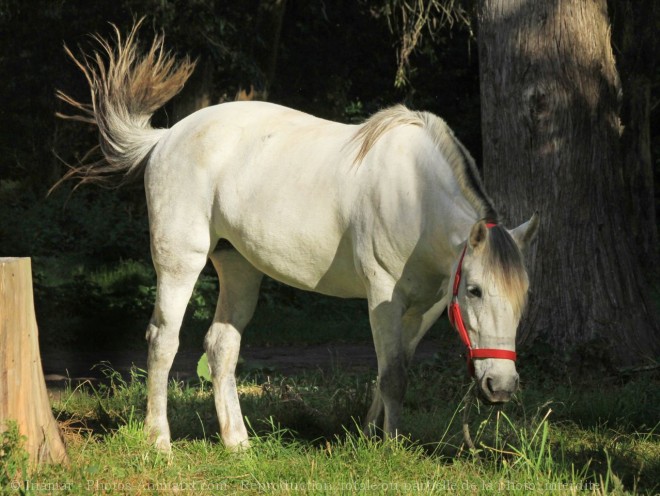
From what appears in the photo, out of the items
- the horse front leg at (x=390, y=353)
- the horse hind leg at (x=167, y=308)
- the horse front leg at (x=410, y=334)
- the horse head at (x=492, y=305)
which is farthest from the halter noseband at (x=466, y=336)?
the horse hind leg at (x=167, y=308)

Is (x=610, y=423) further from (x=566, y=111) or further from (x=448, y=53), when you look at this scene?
(x=448, y=53)

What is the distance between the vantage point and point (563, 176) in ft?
24.1

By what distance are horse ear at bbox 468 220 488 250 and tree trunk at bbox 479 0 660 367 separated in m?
2.88

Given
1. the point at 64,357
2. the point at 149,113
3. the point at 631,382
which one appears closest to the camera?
the point at 149,113

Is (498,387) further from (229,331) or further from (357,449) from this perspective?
(229,331)

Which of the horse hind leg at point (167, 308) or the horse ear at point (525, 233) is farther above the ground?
the horse ear at point (525, 233)

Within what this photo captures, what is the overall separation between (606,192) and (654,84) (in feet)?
33.4

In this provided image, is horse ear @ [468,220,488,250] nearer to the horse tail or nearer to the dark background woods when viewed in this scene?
the horse tail

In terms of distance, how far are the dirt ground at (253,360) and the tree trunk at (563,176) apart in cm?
218

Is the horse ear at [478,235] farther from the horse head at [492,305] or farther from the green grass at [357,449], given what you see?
the green grass at [357,449]

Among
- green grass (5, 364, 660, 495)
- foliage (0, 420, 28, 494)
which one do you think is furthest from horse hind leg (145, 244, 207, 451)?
foliage (0, 420, 28, 494)

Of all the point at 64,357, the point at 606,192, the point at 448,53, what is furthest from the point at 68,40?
the point at 606,192

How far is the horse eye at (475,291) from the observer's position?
14.7 ft

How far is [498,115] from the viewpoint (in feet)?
24.5
